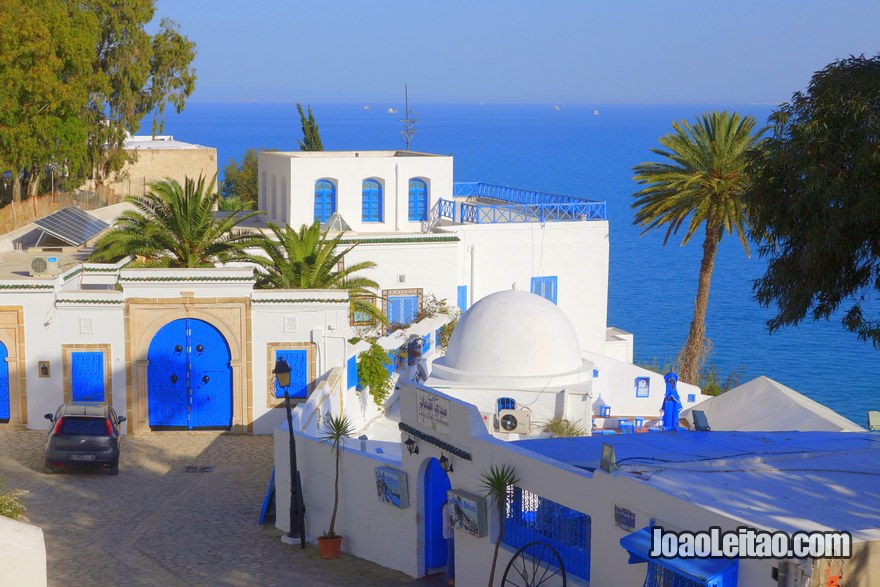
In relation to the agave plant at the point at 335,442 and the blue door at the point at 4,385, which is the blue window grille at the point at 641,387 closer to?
the agave plant at the point at 335,442

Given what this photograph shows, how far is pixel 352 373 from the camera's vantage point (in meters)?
26.3

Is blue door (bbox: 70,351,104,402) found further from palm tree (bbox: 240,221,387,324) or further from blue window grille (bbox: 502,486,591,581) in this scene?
blue window grille (bbox: 502,486,591,581)

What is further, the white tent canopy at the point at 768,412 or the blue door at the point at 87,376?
the blue door at the point at 87,376

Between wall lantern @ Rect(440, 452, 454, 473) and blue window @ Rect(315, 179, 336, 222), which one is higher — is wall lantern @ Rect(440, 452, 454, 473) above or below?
below

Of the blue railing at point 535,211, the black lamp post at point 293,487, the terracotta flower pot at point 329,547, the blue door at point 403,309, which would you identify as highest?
the blue railing at point 535,211

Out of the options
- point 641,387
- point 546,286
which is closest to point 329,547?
point 641,387

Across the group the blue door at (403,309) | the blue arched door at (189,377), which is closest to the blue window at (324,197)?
the blue door at (403,309)

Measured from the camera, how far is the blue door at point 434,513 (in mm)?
17172

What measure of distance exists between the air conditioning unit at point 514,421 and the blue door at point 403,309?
13095 mm

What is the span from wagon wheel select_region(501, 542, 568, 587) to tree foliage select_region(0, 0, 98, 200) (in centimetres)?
2826

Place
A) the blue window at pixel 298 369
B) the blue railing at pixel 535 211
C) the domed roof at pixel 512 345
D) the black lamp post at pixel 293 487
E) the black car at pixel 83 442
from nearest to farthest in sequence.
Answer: the black lamp post at pixel 293 487
the domed roof at pixel 512 345
the black car at pixel 83 442
the blue window at pixel 298 369
the blue railing at pixel 535 211

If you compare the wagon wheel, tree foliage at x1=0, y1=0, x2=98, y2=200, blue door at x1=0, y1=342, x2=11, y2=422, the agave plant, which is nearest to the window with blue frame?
blue door at x1=0, y1=342, x2=11, y2=422

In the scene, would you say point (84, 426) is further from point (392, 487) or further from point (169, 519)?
point (392, 487)

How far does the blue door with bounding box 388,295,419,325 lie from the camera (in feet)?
110
